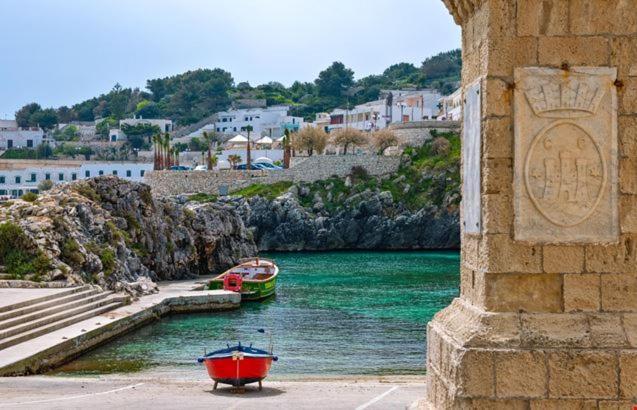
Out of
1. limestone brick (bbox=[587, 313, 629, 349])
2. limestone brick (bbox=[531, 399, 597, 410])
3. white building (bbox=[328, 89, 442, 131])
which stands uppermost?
white building (bbox=[328, 89, 442, 131])

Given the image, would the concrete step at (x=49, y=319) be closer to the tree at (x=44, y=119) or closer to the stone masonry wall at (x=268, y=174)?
the stone masonry wall at (x=268, y=174)

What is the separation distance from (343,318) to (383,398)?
21.1 metres

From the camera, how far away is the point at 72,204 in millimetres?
40219

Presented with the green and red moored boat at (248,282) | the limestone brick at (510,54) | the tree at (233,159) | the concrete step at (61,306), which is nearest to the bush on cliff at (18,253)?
the concrete step at (61,306)

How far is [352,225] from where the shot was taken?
284ft

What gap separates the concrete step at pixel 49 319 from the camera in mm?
22969

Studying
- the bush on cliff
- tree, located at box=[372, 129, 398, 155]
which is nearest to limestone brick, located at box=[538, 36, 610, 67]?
the bush on cliff

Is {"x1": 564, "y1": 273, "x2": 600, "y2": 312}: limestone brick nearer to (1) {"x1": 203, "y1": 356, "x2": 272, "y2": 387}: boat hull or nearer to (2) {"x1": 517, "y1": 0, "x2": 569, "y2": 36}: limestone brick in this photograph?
(2) {"x1": 517, "y1": 0, "x2": 569, "y2": 36}: limestone brick

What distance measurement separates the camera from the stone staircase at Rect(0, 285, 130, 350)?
23375mm

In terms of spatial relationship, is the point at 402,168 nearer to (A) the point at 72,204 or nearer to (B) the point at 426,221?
(B) the point at 426,221

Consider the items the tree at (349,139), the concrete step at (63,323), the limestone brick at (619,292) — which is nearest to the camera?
the limestone brick at (619,292)

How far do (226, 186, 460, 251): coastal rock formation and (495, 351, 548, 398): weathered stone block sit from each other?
7673 centimetres

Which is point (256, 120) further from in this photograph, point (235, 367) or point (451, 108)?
point (235, 367)

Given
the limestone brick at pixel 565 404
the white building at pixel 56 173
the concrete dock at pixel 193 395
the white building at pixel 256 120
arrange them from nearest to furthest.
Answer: the limestone brick at pixel 565 404, the concrete dock at pixel 193 395, the white building at pixel 56 173, the white building at pixel 256 120
